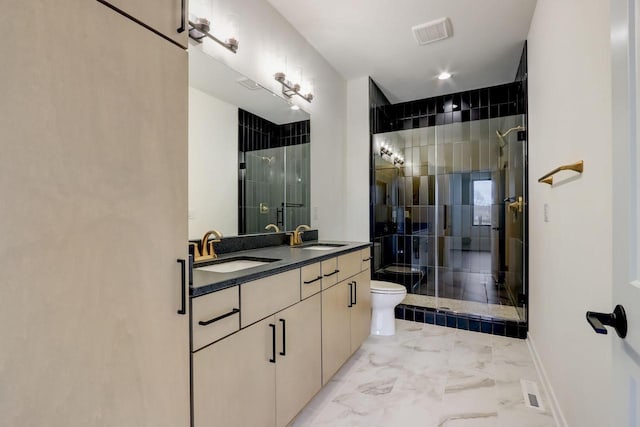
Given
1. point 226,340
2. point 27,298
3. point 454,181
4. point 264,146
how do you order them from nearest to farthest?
point 27,298 < point 226,340 < point 264,146 < point 454,181

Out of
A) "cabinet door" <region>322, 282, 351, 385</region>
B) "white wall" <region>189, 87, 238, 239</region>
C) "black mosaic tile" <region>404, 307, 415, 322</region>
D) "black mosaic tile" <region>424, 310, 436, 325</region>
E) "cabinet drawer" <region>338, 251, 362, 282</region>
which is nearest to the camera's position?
"white wall" <region>189, 87, 238, 239</region>

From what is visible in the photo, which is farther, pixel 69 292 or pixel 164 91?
pixel 164 91

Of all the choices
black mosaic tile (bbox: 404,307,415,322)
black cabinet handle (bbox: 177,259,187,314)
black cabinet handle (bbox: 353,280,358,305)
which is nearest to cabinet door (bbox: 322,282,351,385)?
black cabinet handle (bbox: 353,280,358,305)

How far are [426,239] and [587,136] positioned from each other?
260 cm

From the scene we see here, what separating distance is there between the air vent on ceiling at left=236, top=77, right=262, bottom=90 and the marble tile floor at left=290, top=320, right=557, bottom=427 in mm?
2059

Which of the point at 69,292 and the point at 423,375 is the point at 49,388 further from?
the point at 423,375

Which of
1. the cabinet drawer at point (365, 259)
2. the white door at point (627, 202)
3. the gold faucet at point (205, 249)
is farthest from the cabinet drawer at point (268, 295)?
the white door at point (627, 202)

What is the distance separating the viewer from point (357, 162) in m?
3.48

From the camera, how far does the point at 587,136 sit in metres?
1.21

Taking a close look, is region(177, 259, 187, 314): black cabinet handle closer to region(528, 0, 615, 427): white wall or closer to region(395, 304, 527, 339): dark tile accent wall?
region(528, 0, 615, 427): white wall

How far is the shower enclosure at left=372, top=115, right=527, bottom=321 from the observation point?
3316mm

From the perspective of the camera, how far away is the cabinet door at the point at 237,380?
3.44ft

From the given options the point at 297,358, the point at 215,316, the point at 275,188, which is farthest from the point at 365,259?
the point at 215,316

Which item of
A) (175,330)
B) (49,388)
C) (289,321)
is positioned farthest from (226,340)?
(49,388)
